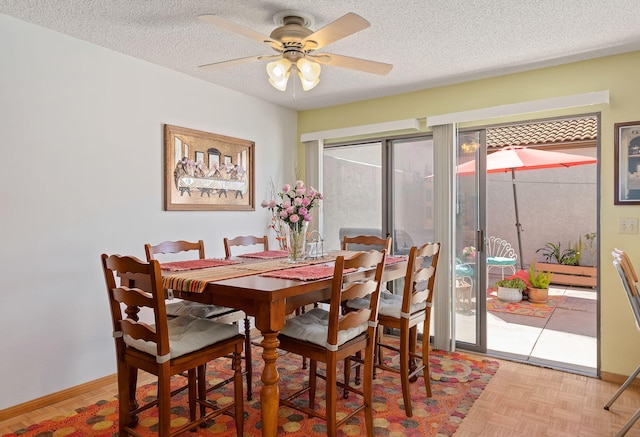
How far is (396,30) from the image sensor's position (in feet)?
8.09

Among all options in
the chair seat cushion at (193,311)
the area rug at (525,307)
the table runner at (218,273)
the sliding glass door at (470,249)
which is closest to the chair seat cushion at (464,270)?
the sliding glass door at (470,249)

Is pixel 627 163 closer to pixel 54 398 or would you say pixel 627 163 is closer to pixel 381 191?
pixel 381 191

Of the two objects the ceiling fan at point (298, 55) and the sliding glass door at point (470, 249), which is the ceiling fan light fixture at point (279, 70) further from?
the sliding glass door at point (470, 249)

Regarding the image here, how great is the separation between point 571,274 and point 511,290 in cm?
163

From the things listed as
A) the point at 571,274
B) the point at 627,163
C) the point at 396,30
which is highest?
the point at 396,30

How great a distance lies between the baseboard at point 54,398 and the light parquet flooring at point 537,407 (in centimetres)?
3

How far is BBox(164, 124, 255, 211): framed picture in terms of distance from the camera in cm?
320

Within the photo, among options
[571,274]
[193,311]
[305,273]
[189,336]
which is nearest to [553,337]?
[571,274]

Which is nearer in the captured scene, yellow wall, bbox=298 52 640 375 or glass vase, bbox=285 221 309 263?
glass vase, bbox=285 221 309 263

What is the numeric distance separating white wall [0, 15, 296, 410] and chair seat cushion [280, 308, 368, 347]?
147 cm

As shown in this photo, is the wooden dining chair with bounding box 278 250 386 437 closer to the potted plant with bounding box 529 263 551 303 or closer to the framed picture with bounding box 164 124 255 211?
the framed picture with bounding box 164 124 255 211

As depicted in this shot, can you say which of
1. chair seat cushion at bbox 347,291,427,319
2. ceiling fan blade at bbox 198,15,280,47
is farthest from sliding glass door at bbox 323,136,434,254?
ceiling fan blade at bbox 198,15,280,47

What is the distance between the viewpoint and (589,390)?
271cm

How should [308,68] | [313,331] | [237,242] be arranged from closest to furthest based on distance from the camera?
[313,331]
[308,68]
[237,242]
